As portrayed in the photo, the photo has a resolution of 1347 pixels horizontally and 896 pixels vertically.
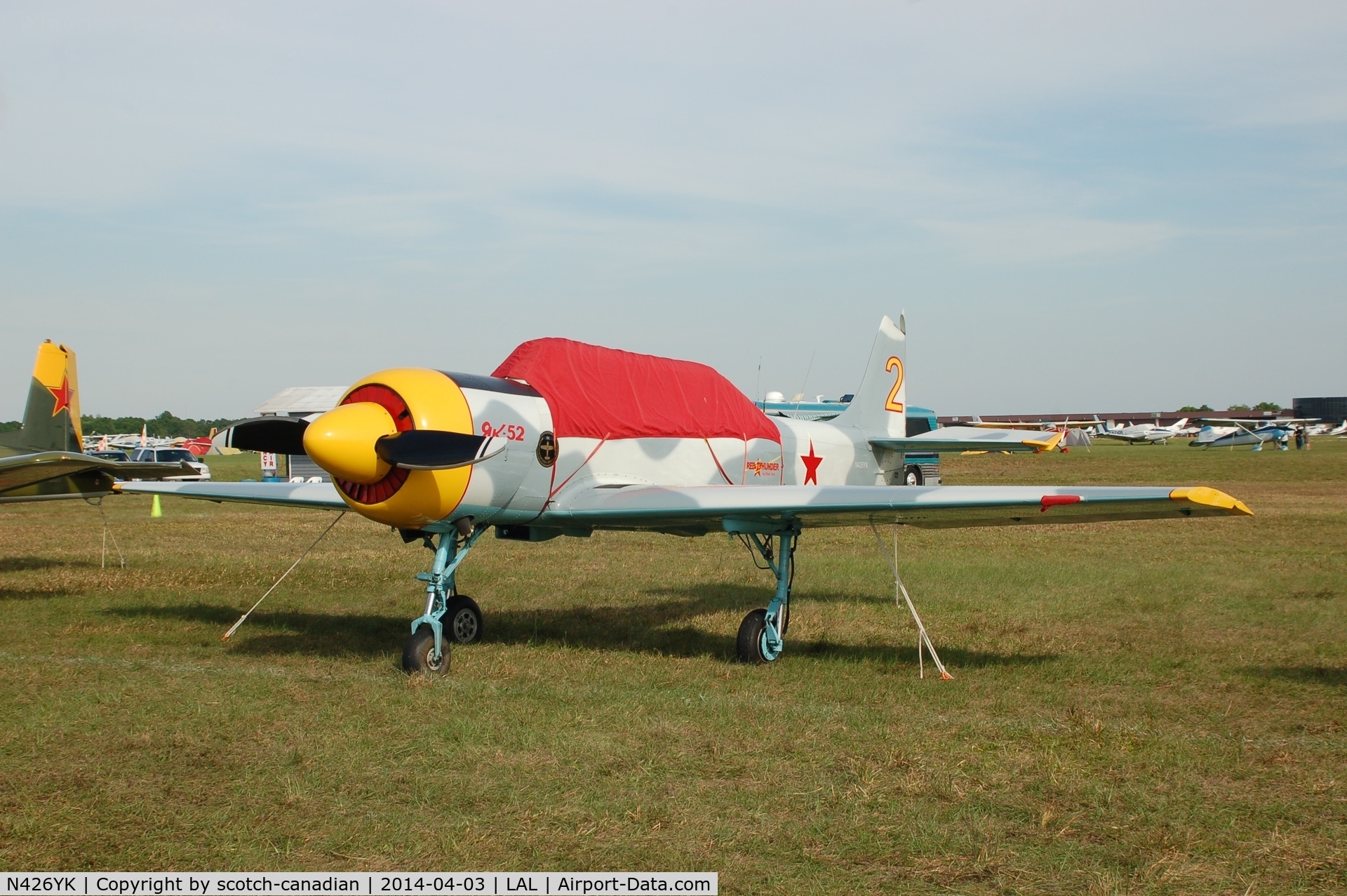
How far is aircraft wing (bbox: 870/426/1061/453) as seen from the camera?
42.4 feet

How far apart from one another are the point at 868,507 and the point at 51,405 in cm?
1411

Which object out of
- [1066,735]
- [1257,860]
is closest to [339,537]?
[1066,735]

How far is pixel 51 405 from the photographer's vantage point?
661 inches

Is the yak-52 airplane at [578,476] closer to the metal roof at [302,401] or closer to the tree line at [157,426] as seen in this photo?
the metal roof at [302,401]

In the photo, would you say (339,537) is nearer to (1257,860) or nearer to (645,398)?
(645,398)

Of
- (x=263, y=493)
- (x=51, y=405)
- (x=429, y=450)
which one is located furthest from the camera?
(x=51, y=405)

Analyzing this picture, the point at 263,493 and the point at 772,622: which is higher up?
the point at 263,493

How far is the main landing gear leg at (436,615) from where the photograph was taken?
8.41 meters

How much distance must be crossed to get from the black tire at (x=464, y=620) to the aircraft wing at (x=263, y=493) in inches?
56.0

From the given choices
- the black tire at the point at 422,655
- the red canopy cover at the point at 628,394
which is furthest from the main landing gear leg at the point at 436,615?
the red canopy cover at the point at 628,394

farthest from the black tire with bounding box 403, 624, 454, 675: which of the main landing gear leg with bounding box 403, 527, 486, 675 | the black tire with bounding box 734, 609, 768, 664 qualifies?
the black tire with bounding box 734, 609, 768, 664

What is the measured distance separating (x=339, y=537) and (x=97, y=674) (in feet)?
40.3
